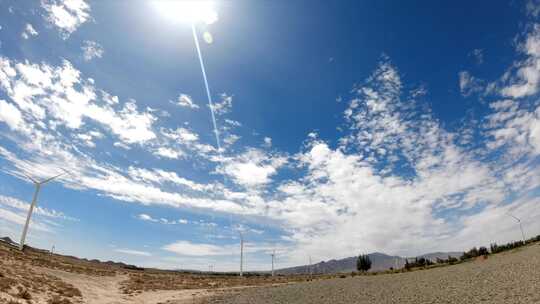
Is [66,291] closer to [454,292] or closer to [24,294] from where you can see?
[24,294]

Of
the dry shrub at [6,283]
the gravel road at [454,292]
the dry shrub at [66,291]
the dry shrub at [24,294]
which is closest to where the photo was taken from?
the gravel road at [454,292]

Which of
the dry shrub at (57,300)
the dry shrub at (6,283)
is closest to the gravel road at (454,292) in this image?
the dry shrub at (57,300)

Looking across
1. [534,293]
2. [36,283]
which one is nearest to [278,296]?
[534,293]

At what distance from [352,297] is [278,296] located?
30.8ft

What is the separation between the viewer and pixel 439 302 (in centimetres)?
2312

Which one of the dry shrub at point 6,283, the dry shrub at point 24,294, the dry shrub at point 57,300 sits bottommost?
the dry shrub at point 57,300

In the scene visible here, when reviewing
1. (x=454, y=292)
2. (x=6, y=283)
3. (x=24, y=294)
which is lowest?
(x=24, y=294)

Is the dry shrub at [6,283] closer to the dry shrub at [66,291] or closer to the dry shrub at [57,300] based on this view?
the dry shrub at [57,300]

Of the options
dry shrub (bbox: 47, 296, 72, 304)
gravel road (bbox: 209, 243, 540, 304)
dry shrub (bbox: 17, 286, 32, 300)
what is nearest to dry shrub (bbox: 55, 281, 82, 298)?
dry shrub (bbox: 47, 296, 72, 304)

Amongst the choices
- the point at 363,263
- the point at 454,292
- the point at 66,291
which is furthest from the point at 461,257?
the point at 66,291

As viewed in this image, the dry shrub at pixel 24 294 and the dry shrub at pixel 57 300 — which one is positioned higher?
the dry shrub at pixel 24 294

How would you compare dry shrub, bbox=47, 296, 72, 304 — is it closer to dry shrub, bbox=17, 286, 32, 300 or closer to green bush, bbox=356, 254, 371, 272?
dry shrub, bbox=17, 286, 32, 300

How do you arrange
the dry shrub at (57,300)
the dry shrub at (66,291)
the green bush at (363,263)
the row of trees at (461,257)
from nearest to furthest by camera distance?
1. the dry shrub at (57,300)
2. the dry shrub at (66,291)
3. the row of trees at (461,257)
4. the green bush at (363,263)

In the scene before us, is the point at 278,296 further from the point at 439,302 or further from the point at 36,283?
the point at 36,283
